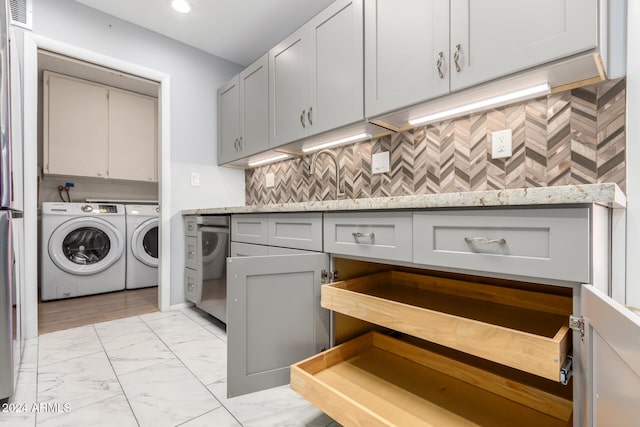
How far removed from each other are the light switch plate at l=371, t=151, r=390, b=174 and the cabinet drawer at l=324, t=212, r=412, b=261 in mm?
781

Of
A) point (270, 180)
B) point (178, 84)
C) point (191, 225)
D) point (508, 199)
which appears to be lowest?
point (191, 225)

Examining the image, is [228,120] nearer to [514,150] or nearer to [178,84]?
[178,84]

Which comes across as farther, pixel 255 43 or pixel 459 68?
pixel 255 43

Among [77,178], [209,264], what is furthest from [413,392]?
[77,178]

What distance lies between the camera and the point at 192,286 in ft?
8.49

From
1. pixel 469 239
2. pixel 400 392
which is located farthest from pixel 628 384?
pixel 400 392

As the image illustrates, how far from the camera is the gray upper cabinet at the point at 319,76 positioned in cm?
171

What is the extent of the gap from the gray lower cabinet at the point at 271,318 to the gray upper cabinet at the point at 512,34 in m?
1.03

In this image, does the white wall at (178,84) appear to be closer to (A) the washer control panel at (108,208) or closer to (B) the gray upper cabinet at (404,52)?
(A) the washer control panel at (108,208)

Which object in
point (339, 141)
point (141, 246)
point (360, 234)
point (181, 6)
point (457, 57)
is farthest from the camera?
point (141, 246)

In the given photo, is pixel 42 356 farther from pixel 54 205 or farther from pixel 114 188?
pixel 114 188

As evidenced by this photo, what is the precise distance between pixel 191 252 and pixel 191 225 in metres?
0.23

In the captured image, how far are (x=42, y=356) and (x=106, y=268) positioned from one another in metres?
1.78

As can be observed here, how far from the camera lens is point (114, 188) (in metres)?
4.09
